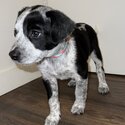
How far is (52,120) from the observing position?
67.9 inches

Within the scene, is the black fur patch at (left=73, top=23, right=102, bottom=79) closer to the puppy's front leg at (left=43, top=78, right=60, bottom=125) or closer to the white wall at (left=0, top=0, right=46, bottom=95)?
the puppy's front leg at (left=43, top=78, right=60, bottom=125)

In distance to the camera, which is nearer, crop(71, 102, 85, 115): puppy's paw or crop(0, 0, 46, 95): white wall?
crop(71, 102, 85, 115): puppy's paw

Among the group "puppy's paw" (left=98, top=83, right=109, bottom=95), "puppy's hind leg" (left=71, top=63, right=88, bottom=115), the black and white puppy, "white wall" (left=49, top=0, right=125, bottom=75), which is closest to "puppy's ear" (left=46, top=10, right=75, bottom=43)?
the black and white puppy

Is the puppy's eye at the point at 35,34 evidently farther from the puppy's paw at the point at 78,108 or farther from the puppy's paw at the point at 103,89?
the puppy's paw at the point at 103,89

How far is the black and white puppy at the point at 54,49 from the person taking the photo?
1.36m

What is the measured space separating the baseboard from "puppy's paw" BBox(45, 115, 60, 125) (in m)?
0.72

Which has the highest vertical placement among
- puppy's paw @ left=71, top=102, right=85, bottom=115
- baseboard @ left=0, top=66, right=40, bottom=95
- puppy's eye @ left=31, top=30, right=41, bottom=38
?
puppy's eye @ left=31, top=30, right=41, bottom=38

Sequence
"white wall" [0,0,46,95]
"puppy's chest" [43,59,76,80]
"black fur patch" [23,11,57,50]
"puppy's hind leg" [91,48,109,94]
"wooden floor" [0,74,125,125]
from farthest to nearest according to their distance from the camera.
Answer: "white wall" [0,0,46,95]
"puppy's hind leg" [91,48,109,94]
"wooden floor" [0,74,125,125]
"puppy's chest" [43,59,76,80]
"black fur patch" [23,11,57,50]

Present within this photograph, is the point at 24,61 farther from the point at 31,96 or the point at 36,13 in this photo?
the point at 31,96

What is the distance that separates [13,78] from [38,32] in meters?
1.15

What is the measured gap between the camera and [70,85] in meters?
2.34

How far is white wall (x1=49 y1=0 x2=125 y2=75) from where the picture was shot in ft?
7.36

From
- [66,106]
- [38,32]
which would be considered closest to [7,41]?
[66,106]

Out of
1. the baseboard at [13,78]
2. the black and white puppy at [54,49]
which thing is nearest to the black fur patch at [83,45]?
the black and white puppy at [54,49]
